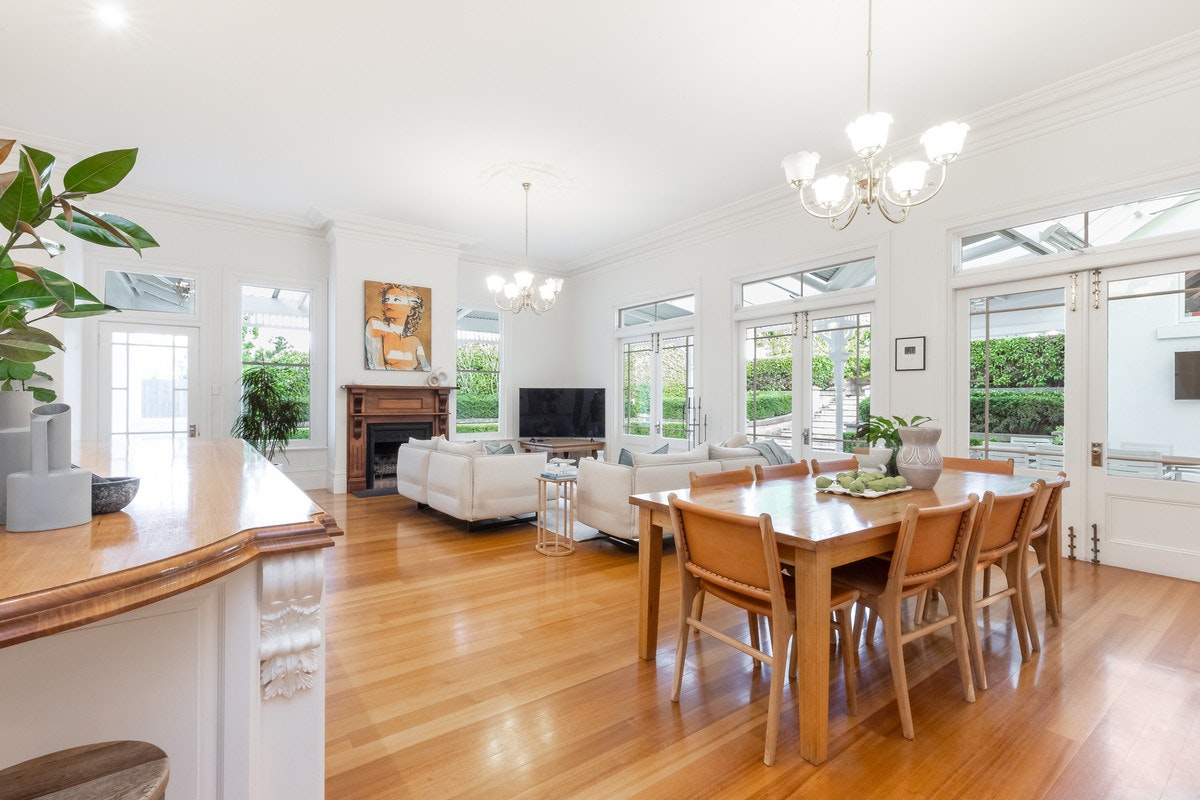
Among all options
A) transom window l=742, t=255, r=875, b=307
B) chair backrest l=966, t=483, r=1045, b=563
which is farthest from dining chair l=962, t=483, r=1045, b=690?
transom window l=742, t=255, r=875, b=307

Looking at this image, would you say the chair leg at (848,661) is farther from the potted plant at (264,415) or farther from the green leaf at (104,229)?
the potted plant at (264,415)

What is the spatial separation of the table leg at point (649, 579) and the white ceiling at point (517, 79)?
2.73m

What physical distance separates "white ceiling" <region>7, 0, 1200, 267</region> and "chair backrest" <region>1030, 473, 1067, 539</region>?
250cm

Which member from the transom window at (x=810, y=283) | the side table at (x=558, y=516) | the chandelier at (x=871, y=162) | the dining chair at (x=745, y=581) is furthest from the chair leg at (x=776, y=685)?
the transom window at (x=810, y=283)

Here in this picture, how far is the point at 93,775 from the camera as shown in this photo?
32.5 inches

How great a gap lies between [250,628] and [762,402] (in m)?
5.59

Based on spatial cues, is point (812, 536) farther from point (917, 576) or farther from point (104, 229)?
point (104, 229)

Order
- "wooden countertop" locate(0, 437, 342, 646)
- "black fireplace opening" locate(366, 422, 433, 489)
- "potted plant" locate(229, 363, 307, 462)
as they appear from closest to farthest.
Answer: "wooden countertop" locate(0, 437, 342, 646)
"potted plant" locate(229, 363, 307, 462)
"black fireplace opening" locate(366, 422, 433, 489)

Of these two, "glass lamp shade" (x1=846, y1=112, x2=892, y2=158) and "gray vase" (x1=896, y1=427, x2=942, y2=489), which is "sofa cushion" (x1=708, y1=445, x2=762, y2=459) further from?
"glass lamp shade" (x1=846, y1=112, x2=892, y2=158)

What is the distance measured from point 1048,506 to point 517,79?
3928mm

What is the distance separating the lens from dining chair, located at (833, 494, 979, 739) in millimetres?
1916

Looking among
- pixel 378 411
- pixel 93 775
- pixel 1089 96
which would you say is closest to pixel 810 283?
pixel 1089 96

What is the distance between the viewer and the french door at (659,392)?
280 inches

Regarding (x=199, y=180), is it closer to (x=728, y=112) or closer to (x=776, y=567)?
(x=728, y=112)
